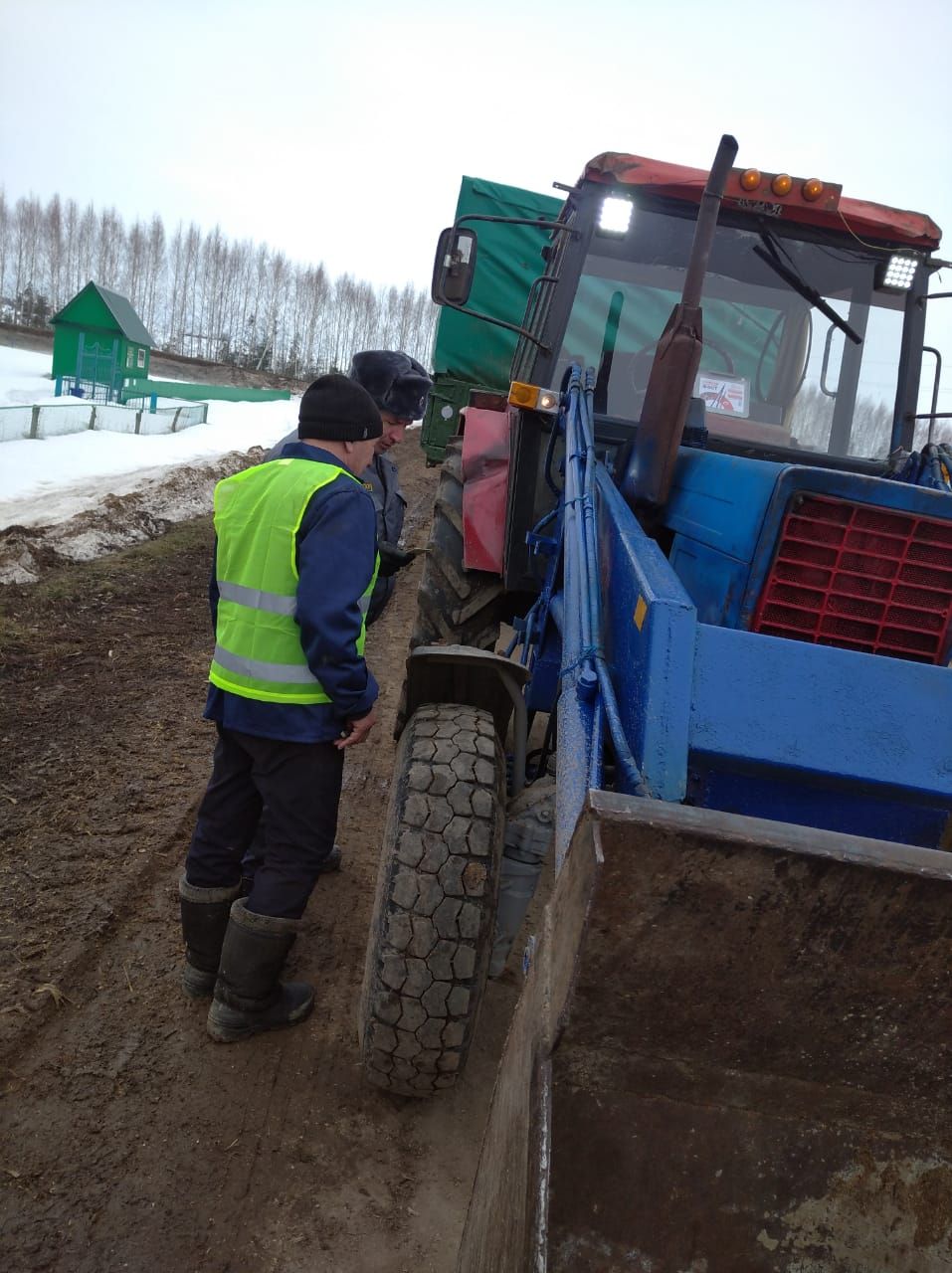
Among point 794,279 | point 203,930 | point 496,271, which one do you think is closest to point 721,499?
point 794,279

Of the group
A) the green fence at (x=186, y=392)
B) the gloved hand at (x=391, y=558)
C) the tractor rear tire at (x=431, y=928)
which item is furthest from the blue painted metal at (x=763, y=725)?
the green fence at (x=186, y=392)

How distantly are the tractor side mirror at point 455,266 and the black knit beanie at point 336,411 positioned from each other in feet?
4.06

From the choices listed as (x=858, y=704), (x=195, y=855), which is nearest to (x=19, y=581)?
(x=195, y=855)

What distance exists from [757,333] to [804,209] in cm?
48

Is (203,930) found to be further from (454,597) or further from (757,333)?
(757,333)

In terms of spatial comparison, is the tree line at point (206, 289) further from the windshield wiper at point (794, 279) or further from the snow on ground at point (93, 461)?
the windshield wiper at point (794, 279)

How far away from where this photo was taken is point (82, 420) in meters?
16.0

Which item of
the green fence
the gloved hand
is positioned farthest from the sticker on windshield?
the green fence

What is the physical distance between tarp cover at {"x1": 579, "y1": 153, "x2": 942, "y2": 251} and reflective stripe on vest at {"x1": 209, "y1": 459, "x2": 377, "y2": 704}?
205 centimetres

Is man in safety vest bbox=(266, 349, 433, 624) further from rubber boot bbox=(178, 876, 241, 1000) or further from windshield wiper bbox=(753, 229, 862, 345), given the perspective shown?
windshield wiper bbox=(753, 229, 862, 345)

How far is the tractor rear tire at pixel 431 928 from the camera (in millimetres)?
2180

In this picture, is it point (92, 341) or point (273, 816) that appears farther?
point (92, 341)

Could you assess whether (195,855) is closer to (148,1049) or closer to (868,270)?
(148,1049)

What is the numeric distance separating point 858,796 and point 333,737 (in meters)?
1.35
